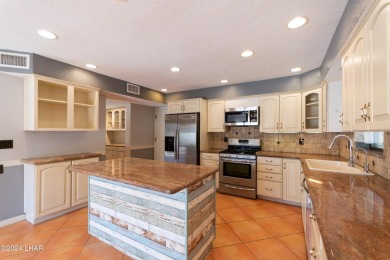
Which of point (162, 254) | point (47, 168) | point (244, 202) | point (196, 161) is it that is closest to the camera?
point (162, 254)

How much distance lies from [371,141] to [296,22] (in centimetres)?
150

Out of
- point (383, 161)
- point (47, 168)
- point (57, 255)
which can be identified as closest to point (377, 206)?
point (383, 161)

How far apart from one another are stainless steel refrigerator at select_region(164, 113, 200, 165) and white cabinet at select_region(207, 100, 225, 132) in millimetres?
381

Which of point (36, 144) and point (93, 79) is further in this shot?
point (93, 79)

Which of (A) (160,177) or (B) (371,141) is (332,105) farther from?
(A) (160,177)

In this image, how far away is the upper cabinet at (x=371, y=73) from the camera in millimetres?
907

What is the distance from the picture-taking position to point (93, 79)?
122 inches

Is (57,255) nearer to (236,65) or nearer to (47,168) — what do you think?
(47,168)

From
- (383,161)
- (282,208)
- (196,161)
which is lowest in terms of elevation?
(282,208)

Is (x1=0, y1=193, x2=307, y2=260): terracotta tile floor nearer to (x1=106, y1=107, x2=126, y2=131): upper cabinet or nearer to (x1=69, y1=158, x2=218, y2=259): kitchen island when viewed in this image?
(x1=69, y1=158, x2=218, y2=259): kitchen island

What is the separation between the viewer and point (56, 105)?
2.91m

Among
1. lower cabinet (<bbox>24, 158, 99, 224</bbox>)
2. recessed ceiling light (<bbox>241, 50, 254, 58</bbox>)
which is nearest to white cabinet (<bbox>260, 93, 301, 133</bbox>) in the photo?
recessed ceiling light (<bbox>241, 50, 254, 58</bbox>)

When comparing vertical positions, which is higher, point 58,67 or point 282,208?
point 58,67

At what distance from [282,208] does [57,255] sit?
10.5 ft
